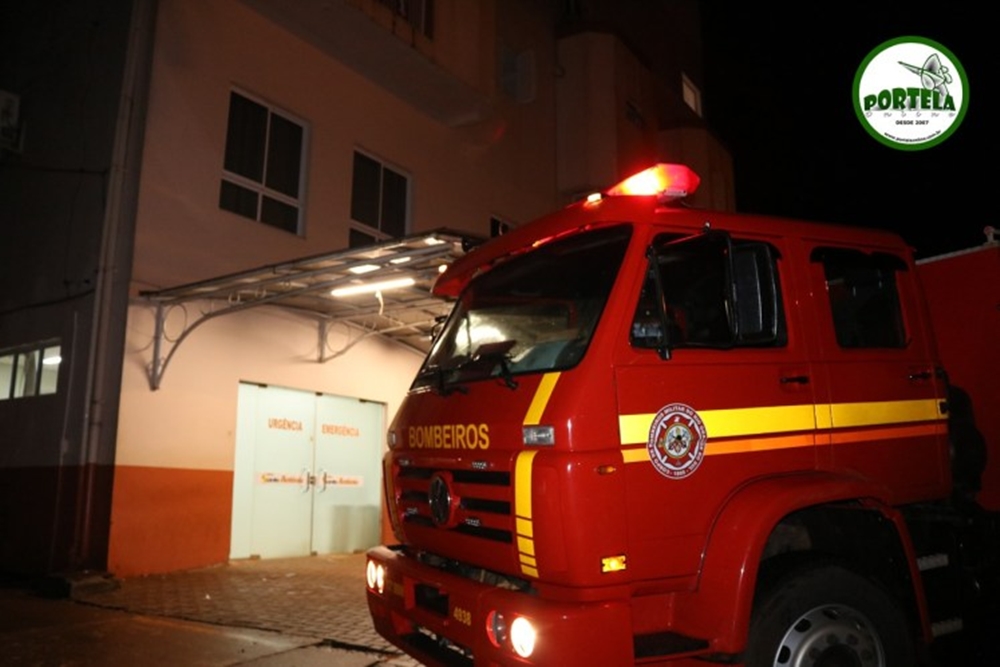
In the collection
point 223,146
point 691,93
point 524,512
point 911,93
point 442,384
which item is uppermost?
point 691,93

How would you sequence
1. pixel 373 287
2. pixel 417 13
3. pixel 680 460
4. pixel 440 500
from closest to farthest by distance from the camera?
pixel 680 460
pixel 440 500
pixel 373 287
pixel 417 13

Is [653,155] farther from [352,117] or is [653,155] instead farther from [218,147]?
[218,147]

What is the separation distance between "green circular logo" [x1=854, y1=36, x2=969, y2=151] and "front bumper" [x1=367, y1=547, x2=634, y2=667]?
8.33 m

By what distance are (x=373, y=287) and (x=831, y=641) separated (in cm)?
599

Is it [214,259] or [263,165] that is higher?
[263,165]

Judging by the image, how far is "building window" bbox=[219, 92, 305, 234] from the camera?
10055 millimetres

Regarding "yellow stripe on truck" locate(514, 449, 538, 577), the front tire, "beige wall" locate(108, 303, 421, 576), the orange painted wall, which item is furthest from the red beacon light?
the orange painted wall

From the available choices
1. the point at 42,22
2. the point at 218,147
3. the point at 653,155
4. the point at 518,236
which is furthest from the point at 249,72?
the point at 653,155

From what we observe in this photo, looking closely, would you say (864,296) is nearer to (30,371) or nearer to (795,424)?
(795,424)

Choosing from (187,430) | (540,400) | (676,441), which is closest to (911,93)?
(676,441)

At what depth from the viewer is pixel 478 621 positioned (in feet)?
11.1

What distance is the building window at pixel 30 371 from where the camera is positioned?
917 centimetres

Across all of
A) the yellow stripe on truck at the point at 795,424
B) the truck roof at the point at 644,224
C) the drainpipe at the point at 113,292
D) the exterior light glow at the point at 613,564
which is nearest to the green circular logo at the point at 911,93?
the truck roof at the point at 644,224

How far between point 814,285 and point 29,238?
9891mm
